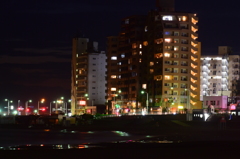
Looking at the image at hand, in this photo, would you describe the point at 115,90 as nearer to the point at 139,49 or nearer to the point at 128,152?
the point at 139,49

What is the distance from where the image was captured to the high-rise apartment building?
14275 cm

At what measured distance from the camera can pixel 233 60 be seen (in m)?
196

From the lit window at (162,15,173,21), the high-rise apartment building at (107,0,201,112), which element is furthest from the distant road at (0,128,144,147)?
the lit window at (162,15,173,21)

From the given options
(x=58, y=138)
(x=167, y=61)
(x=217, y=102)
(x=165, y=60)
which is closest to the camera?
(x=58, y=138)

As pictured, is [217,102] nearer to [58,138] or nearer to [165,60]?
[165,60]

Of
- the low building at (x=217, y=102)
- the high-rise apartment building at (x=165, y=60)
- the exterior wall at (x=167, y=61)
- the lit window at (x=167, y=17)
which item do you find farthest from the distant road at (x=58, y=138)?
the low building at (x=217, y=102)

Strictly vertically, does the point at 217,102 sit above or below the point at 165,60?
below

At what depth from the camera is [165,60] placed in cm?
14275

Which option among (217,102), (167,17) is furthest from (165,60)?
(217,102)

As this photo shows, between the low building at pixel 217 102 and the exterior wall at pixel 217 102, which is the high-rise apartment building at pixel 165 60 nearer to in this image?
the low building at pixel 217 102

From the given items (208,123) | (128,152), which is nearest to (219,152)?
(128,152)

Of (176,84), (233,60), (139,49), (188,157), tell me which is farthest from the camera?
(233,60)

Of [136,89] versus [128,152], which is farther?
[136,89]

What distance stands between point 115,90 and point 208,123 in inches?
3774
